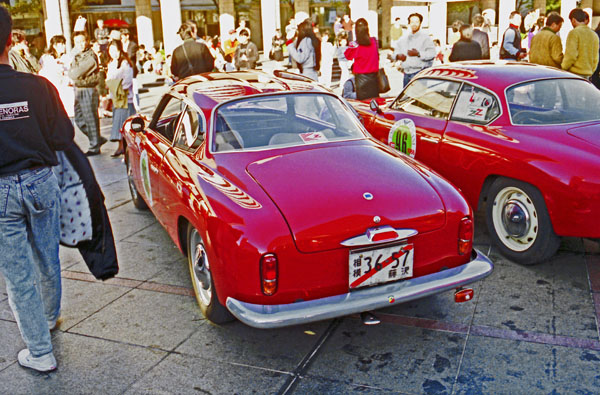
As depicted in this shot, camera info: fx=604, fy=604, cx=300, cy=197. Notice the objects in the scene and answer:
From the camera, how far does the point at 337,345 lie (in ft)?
12.3

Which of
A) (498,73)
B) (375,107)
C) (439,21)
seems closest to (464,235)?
(498,73)

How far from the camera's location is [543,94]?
17.5 feet

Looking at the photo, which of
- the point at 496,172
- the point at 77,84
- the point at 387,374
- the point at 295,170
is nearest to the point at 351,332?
the point at 387,374

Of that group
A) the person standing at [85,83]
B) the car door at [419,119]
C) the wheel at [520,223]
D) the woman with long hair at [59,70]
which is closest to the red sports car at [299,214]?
the wheel at [520,223]

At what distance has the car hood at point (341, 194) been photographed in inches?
134

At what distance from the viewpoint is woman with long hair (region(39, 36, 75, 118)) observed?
436 inches

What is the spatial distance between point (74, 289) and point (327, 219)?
2.38 metres

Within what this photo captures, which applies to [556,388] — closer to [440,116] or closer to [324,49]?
[440,116]

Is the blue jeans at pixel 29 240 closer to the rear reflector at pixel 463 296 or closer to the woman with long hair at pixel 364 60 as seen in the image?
Answer: the rear reflector at pixel 463 296

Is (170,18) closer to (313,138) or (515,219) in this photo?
(313,138)

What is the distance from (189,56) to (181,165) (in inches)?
224

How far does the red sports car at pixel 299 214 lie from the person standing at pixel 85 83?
5.05 meters

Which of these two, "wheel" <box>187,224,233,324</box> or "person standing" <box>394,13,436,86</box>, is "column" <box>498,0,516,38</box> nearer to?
"person standing" <box>394,13,436,86</box>

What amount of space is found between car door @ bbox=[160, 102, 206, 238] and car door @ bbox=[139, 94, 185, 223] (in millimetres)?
121
